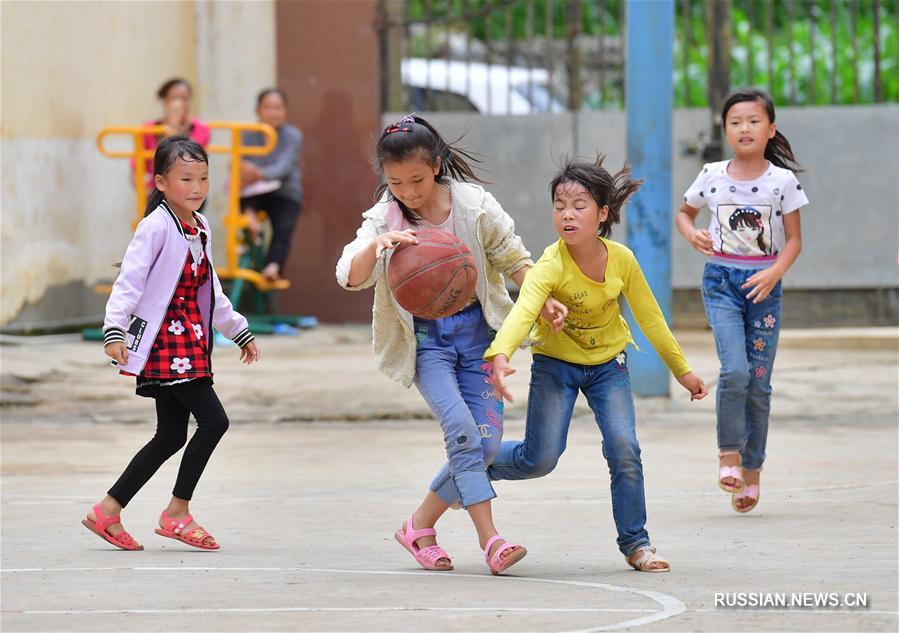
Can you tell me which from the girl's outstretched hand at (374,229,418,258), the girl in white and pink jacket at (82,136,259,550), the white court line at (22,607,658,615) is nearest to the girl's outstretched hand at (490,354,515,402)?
the girl's outstretched hand at (374,229,418,258)

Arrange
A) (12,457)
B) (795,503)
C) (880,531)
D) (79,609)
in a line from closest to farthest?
1. (79,609)
2. (880,531)
3. (795,503)
4. (12,457)

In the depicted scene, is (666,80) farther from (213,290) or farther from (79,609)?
(79,609)

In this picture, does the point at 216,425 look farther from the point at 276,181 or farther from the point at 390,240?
the point at 276,181

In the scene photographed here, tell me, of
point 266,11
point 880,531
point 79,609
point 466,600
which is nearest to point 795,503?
point 880,531

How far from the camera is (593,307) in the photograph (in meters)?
5.54

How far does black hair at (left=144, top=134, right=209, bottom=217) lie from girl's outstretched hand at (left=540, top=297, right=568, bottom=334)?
1.58 metres

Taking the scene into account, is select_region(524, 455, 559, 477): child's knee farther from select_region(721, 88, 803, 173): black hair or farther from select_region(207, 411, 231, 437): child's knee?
select_region(721, 88, 803, 173): black hair

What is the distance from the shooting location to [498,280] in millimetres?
5742

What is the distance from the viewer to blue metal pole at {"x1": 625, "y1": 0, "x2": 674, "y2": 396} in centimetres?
986

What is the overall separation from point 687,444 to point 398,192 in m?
A: 3.69

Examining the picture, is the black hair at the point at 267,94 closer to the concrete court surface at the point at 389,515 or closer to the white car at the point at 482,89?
the white car at the point at 482,89

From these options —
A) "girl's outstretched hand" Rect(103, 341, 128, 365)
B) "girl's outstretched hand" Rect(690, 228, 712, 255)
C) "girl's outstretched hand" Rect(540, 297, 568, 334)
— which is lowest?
"girl's outstretched hand" Rect(103, 341, 128, 365)

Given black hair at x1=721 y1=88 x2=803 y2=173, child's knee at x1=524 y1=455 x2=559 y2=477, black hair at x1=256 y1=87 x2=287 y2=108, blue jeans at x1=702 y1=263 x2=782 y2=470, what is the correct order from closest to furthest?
child's knee at x1=524 y1=455 x2=559 y2=477 < blue jeans at x1=702 y1=263 x2=782 y2=470 < black hair at x1=721 y1=88 x2=803 y2=173 < black hair at x1=256 y1=87 x2=287 y2=108

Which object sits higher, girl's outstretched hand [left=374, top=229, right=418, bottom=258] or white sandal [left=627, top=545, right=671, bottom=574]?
girl's outstretched hand [left=374, top=229, right=418, bottom=258]
